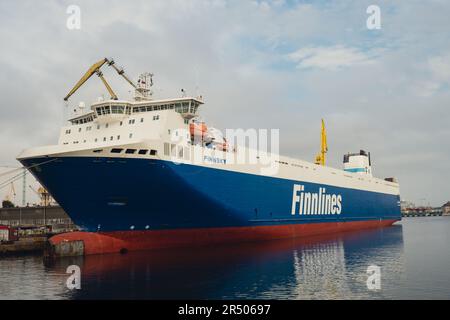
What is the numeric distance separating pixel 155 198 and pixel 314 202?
19605mm

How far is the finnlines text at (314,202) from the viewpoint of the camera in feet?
118

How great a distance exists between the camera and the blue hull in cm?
2358

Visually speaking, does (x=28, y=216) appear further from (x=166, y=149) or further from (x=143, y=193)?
(x=166, y=149)

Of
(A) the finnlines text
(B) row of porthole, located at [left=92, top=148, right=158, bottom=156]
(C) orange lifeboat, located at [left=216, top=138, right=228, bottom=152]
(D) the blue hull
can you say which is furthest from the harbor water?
(A) the finnlines text

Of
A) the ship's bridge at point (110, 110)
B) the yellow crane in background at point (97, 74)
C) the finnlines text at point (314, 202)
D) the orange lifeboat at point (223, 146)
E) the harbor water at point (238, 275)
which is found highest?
the yellow crane in background at point (97, 74)

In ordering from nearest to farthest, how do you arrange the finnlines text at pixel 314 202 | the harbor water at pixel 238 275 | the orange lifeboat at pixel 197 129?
the harbor water at pixel 238 275
the orange lifeboat at pixel 197 129
the finnlines text at pixel 314 202

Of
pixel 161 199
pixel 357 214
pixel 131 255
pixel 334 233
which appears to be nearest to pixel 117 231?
pixel 131 255

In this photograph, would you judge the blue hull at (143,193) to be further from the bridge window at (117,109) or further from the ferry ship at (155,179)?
the bridge window at (117,109)

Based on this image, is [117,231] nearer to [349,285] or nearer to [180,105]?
[180,105]

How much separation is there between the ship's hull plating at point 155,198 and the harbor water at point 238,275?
5.16ft

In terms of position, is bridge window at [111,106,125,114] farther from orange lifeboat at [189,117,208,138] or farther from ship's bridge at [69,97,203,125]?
orange lifeboat at [189,117,208,138]

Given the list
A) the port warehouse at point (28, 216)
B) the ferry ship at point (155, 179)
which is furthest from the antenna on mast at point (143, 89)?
the port warehouse at point (28, 216)

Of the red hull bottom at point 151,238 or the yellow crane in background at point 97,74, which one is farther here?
the yellow crane in background at point 97,74
